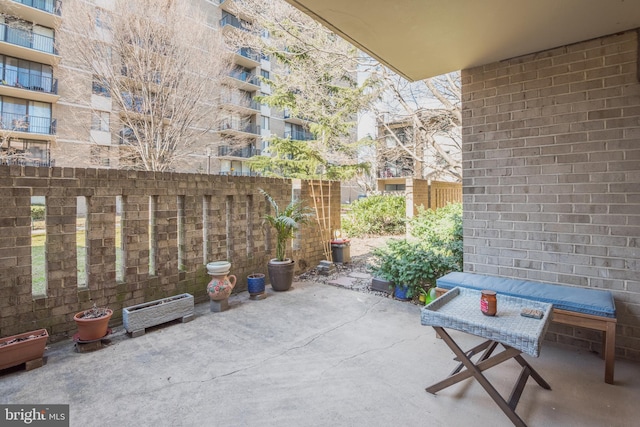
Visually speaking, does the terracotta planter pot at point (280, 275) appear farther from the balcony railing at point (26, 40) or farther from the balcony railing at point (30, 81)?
the balcony railing at point (30, 81)

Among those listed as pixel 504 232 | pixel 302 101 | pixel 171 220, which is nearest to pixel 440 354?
pixel 504 232

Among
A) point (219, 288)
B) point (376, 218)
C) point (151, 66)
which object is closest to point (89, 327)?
point (219, 288)

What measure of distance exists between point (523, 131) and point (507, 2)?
1.39m

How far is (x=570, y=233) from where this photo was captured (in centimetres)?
287

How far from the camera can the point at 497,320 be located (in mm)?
1928

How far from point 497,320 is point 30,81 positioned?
17584 millimetres

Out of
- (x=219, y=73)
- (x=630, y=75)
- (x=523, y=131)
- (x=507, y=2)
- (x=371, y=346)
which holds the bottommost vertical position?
(x=371, y=346)

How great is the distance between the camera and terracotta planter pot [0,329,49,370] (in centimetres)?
235

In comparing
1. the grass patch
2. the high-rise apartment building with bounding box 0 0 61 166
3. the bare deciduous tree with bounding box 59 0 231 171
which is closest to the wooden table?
the grass patch

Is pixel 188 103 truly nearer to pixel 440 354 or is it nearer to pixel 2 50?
pixel 2 50

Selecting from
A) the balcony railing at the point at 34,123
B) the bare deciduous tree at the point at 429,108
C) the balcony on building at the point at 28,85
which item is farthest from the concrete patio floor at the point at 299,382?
the balcony on building at the point at 28,85

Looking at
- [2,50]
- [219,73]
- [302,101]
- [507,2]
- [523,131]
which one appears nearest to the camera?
[507,2]

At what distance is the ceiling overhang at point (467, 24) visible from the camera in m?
2.19

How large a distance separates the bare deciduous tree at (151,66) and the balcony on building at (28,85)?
4286 mm
